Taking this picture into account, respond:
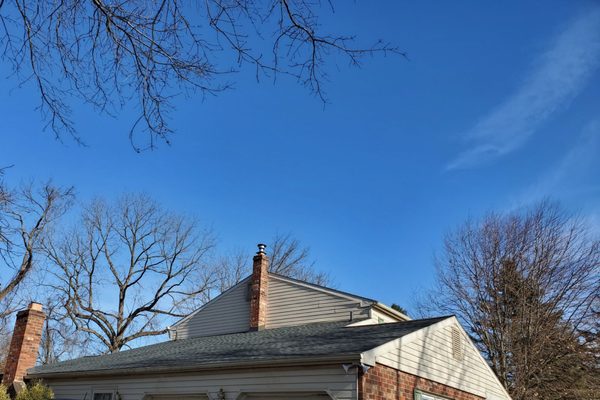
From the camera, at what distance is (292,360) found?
27.3ft

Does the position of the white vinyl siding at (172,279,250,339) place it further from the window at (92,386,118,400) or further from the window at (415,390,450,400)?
the window at (415,390,450,400)

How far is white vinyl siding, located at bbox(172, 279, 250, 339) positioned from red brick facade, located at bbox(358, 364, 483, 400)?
749cm

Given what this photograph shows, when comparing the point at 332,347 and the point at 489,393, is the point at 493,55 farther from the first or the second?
the point at 489,393

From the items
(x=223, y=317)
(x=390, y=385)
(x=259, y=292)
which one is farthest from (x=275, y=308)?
(x=390, y=385)

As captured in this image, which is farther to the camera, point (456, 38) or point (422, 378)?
point (422, 378)

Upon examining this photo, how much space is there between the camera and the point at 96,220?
3061cm

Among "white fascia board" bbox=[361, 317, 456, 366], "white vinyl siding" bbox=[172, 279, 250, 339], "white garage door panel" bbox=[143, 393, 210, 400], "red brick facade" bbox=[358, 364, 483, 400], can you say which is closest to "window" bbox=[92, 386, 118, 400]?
"white garage door panel" bbox=[143, 393, 210, 400]

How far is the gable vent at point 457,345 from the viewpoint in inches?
459

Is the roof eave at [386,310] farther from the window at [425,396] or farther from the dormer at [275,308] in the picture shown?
the window at [425,396]

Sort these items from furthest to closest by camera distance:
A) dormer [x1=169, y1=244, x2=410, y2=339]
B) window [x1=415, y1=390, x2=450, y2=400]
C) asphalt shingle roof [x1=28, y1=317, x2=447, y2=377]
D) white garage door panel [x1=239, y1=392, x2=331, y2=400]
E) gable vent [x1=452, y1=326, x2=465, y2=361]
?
dormer [x1=169, y1=244, x2=410, y2=339] → gable vent [x1=452, y1=326, x2=465, y2=361] → window [x1=415, y1=390, x2=450, y2=400] → asphalt shingle roof [x1=28, y1=317, x2=447, y2=377] → white garage door panel [x1=239, y1=392, x2=331, y2=400]

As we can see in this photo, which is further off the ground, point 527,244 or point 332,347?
point 527,244

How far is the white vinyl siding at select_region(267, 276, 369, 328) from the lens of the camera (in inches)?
574

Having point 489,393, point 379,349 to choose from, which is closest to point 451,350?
point 489,393

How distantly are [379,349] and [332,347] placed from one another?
0.92m
